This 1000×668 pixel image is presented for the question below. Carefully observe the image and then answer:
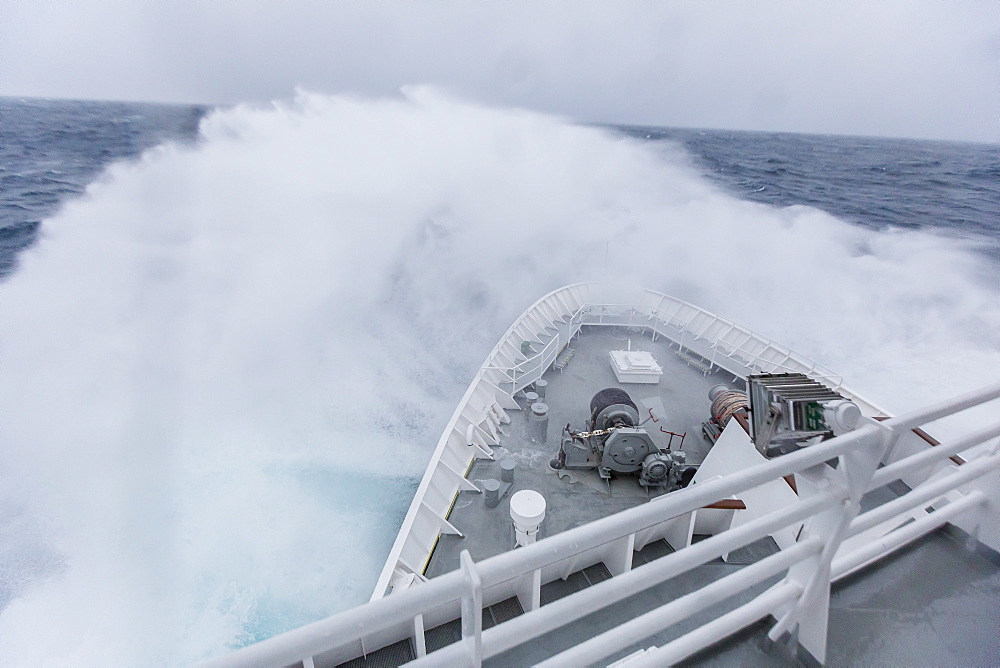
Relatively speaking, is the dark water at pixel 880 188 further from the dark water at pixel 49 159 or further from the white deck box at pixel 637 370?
the dark water at pixel 49 159

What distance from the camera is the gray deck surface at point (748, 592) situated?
189cm

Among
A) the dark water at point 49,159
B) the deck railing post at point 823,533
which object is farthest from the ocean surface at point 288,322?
the deck railing post at point 823,533

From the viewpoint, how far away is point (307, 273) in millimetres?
15406

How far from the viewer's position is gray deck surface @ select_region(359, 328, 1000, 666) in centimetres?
189

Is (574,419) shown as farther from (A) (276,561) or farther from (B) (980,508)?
(A) (276,561)

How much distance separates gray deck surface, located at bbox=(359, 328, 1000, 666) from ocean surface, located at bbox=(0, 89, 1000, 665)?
3.67 metres

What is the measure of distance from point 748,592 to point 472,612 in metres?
3.26

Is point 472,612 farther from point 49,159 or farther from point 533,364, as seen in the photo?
point 49,159

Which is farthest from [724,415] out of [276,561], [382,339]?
[382,339]

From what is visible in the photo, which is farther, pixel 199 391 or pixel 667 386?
pixel 199 391

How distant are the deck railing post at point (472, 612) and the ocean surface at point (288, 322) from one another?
23.4 ft

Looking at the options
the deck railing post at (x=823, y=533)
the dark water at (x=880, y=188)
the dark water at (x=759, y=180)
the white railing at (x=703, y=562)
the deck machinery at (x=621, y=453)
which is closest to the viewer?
the white railing at (x=703, y=562)

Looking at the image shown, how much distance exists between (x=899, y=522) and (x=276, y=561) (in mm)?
8292

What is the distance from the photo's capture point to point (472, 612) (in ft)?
3.39
